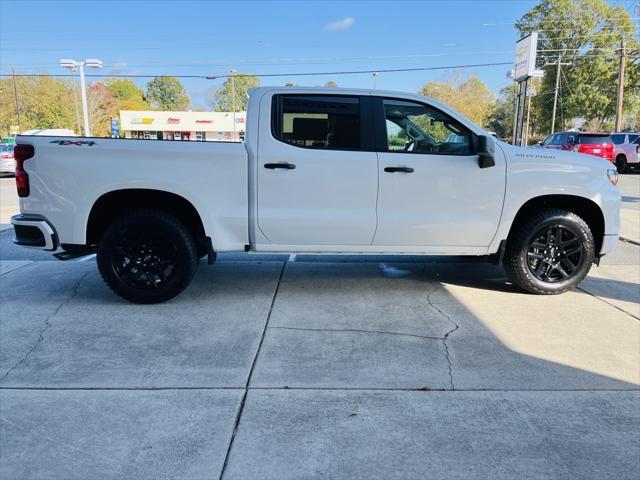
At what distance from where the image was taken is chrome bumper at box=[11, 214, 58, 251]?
15.1ft

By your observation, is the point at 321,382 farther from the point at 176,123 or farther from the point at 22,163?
the point at 176,123

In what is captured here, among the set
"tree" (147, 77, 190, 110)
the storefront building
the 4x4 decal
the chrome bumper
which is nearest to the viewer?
the 4x4 decal

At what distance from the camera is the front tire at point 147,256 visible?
186 inches

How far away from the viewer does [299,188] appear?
15.5 feet

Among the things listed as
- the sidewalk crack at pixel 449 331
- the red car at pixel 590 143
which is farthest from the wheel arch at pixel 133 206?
the red car at pixel 590 143

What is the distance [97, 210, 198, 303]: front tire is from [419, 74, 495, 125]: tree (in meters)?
54.9

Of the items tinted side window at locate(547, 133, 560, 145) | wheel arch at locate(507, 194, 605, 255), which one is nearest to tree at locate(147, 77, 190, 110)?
tinted side window at locate(547, 133, 560, 145)

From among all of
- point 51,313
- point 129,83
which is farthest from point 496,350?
point 129,83

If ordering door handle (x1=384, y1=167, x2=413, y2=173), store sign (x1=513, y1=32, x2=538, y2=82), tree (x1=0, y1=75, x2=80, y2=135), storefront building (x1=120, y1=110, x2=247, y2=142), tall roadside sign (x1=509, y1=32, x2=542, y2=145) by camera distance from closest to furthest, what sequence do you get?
door handle (x1=384, y1=167, x2=413, y2=173)
tall roadside sign (x1=509, y1=32, x2=542, y2=145)
store sign (x1=513, y1=32, x2=538, y2=82)
tree (x1=0, y1=75, x2=80, y2=135)
storefront building (x1=120, y1=110, x2=247, y2=142)

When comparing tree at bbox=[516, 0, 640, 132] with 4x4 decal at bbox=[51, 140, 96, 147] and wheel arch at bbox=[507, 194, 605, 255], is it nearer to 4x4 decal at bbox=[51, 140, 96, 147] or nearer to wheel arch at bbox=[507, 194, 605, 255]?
wheel arch at bbox=[507, 194, 605, 255]

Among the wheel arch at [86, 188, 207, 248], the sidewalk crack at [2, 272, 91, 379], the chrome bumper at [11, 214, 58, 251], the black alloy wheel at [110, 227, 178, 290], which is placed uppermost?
the wheel arch at [86, 188, 207, 248]

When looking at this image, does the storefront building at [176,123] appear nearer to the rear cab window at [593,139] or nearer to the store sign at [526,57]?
the rear cab window at [593,139]

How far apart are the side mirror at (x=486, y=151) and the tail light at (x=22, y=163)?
4.13m

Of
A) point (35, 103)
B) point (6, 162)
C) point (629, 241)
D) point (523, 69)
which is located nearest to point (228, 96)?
point (35, 103)
